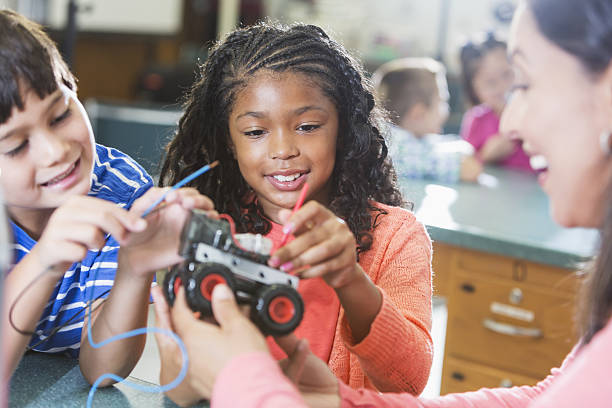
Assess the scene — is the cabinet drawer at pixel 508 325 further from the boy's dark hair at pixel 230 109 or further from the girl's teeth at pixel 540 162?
the girl's teeth at pixel 540 162

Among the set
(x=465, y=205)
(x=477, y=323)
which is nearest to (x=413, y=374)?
(x=477, y=323)

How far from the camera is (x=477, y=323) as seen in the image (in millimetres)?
1965

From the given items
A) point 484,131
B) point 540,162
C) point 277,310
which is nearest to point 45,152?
point 277,310

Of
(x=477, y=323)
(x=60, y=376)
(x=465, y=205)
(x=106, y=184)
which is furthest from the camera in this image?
(x=465, y=205)

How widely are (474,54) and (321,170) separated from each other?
7.85 feet

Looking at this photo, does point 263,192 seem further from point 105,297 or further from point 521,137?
point 521,137

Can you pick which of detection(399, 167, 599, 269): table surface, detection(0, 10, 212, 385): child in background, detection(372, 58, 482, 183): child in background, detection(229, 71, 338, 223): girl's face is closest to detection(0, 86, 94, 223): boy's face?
detection(0, 10, 212, 385): child in background

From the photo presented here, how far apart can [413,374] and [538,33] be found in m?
0.51

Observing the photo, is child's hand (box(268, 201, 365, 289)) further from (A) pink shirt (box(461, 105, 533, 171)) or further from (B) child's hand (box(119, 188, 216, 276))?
(A) pink shirt (box(461, 105, 533, 171))

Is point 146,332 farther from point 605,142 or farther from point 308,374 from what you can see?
point 605,142

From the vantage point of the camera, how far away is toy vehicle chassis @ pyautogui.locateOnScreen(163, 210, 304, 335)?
0.73 metres

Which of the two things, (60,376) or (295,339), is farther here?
(60,376)

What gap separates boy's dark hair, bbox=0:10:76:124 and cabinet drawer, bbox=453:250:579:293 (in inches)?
50.6

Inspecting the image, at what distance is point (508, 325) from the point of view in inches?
75.2
